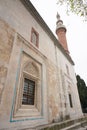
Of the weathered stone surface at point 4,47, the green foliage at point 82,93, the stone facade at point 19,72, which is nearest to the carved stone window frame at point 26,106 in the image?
the stone facade at point 19,72

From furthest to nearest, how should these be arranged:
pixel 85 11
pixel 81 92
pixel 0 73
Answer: pixel 81 92 < pixel 85 11 < pixel 0 73

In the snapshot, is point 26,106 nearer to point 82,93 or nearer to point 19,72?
point 19,72

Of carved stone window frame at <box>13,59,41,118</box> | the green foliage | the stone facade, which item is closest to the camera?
the stone facade

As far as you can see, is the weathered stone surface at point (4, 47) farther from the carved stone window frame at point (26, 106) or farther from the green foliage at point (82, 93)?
the green foliage at point (82, 93)

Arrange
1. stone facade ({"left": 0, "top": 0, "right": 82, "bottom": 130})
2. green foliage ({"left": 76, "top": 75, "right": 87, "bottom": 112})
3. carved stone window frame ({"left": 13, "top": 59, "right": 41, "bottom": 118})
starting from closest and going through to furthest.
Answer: stone facade ({"left": 0, "top": 0, "right": 82, "bottom": 130})
carved stone window frame ({"left": 13, "top": 59, "right": 41, "bottom": 118})
green foliage ({"left": 76, "top": 75, "right": 87, "bottom": 112})

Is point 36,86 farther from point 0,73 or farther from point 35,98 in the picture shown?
point 0,73

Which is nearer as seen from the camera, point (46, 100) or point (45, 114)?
point (45, 114)

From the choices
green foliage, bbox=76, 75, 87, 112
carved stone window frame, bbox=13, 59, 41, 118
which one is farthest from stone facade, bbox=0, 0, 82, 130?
green foliage, bbox=76, 75, 87, 112

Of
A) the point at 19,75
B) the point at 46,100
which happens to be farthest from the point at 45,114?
the point at 19,75

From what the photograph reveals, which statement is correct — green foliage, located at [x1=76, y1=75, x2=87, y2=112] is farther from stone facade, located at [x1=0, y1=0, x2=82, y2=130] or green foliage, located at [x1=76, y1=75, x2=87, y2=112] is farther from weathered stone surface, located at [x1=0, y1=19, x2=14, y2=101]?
weathered stone surface, located at [x1=0, y1=19, x2=14, y2=101]

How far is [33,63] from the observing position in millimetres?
4848

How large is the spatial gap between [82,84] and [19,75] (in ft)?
51.4

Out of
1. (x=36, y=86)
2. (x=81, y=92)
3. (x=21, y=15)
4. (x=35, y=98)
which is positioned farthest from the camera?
(x=81, y=92)

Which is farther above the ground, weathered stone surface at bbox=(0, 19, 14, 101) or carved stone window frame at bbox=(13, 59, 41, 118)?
weathered stone surface at bbox=(0, 19, 14, 101)
